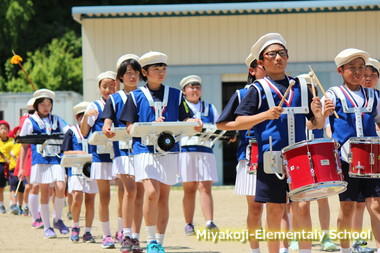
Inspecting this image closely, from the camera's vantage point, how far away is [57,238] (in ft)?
43.9

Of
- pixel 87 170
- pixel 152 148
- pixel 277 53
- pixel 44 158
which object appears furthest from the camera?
pixel 44 158

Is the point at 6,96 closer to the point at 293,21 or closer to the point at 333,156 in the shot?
the point at 293,21

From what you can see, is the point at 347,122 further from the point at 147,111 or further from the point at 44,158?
the point at 44,158

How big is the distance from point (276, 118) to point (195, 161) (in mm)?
6388

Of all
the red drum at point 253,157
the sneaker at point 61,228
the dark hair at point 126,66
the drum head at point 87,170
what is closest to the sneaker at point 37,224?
the sneaker at point 61,228

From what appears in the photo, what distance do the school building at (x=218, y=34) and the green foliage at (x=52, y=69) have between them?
13.3 metres

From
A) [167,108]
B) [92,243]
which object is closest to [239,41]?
[92,243]

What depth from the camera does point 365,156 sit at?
8.64m

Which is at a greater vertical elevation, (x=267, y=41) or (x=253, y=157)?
(x=267, y=41)

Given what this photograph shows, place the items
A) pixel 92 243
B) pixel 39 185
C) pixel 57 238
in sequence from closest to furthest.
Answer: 1. pixel 92 243
2. pixel 57 238
3. pixel 39 185

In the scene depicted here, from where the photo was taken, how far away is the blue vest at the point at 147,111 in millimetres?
10094

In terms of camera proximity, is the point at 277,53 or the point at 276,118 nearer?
the point at 276,118

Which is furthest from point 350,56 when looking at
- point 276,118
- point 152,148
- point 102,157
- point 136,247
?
point 102,157

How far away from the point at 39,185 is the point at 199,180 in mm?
2425
